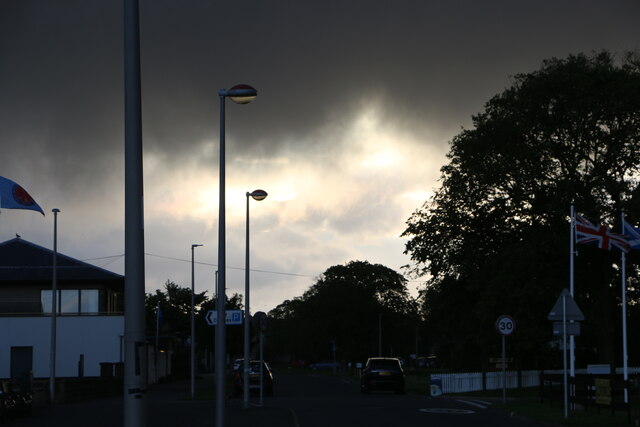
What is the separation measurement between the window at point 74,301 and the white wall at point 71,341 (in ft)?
3.75

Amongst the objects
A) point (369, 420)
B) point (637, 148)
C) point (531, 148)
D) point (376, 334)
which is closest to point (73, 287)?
point (531, 148)

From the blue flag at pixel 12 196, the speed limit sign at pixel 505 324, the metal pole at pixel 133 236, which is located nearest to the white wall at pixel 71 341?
the speed limit sign at pixel 505 324

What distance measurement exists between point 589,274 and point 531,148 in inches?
260

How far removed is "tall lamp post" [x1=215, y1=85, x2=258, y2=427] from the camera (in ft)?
53.9

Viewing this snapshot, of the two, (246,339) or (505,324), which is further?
(505,324)

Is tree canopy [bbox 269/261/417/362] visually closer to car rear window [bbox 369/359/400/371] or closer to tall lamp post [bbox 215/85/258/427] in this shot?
car rear window [bbox 369/359/400/371]

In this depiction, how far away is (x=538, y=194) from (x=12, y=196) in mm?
27996

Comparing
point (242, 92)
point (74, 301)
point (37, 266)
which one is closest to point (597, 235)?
point (242, 92)

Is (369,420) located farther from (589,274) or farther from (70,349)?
(70,349)

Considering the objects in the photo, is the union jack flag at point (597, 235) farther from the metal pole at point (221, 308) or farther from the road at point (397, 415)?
the metal pole at point (221, 308)

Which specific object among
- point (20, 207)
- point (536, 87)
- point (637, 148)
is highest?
point (536, 87)

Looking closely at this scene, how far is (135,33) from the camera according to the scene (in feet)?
30.3

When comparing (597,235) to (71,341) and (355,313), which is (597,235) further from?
(355,313)

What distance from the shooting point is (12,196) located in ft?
72.1
